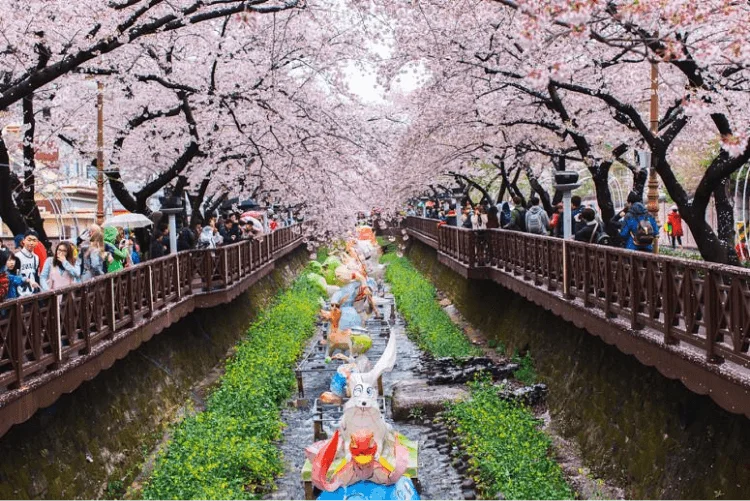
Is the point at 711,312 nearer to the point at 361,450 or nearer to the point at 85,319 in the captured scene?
the point at 361,450

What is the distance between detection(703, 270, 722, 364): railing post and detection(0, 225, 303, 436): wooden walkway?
762cm

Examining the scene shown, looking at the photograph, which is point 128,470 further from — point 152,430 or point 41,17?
point 41,17

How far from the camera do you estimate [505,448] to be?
13.9 meters

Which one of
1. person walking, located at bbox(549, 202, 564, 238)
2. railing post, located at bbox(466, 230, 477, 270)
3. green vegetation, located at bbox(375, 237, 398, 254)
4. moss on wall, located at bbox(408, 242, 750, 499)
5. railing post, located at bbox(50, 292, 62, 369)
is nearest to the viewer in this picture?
moss on wall, located at bbox(408, 242, 750, 499)

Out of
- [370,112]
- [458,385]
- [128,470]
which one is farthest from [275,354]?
[370,112]

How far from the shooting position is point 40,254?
14.6 m

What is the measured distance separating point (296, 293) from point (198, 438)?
2335 cm

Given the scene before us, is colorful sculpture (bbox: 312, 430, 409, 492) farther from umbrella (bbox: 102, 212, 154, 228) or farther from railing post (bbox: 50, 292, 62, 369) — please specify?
umbrella (bbox: 102, 212, 154, 228)

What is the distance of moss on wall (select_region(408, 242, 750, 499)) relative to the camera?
935 cm

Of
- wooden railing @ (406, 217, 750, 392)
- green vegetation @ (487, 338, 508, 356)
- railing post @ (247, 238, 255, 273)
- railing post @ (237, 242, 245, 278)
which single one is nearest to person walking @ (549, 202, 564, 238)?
wooden railing @ (406, 217, 750, 392)

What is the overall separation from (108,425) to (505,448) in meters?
6.80

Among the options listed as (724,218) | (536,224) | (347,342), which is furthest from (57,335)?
(536,224)

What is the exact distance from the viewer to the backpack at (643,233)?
13266mm

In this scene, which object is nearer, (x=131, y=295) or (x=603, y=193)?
(x=131, y=295)
